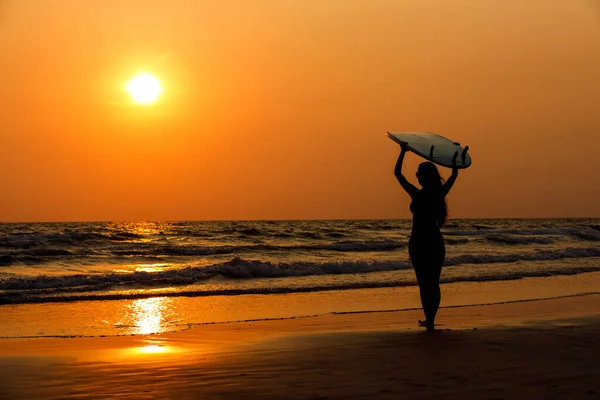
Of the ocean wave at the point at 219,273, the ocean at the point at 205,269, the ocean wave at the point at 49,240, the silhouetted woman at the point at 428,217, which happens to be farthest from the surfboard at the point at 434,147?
the ocean wave at the point at 49,240

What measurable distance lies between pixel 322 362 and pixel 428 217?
251 centimetres

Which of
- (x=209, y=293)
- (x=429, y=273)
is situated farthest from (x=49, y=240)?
(x=429, y=273)

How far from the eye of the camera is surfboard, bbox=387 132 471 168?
8984 mm

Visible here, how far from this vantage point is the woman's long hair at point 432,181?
904 centimetres

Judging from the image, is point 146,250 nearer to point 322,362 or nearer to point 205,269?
point 205,269

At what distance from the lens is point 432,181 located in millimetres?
9039

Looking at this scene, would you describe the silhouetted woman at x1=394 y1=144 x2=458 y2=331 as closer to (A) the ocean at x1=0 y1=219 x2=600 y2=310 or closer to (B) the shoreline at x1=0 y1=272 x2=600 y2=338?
(B) the shoreline at x1=0 y1=272 x2=600 y2=338

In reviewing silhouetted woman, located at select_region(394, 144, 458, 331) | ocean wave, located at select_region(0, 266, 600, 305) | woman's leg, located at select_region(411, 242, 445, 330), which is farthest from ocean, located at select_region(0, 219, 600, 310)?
silhouetted woman, located at select_region(394, 144, 458, 331)

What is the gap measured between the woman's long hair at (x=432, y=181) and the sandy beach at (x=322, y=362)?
1534 mm

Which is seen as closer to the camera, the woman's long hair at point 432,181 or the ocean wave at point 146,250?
the woman's long hair at point 432,181

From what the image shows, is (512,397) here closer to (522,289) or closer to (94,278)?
(522,289)

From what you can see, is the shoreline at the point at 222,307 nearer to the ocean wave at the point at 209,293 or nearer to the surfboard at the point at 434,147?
the ocean wave at the point at 209,293

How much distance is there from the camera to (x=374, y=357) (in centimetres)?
772

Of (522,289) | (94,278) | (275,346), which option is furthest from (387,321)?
(94,278)
